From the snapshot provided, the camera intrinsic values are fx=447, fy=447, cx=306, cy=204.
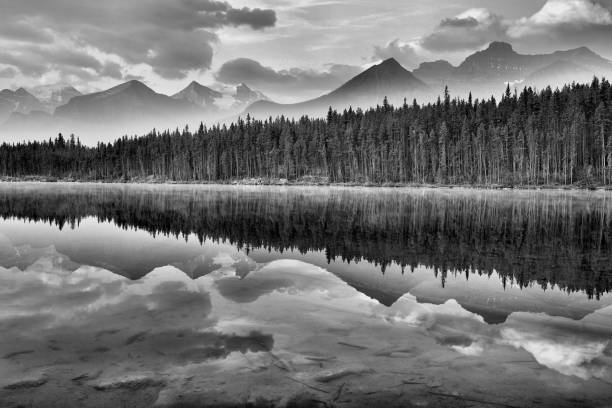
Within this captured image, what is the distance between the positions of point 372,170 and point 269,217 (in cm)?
11224

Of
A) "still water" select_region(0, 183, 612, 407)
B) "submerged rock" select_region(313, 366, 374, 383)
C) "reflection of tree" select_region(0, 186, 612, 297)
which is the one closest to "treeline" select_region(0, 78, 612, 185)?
"reflection of tree" select_region(0, 186, 612, 297)

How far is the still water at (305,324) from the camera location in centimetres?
675

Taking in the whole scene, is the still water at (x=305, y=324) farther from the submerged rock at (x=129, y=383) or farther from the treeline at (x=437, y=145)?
the treeline at (x=437, y=145)

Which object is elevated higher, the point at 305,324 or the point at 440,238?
the point at 440,238

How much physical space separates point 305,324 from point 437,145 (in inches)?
5247

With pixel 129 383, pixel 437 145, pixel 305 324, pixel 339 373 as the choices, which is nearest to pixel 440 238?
pixel 305 324

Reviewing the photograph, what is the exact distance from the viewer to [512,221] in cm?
3222

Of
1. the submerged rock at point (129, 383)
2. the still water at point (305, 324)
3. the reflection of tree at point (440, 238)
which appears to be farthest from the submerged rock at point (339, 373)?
the reflection of tree at point (440, 238)

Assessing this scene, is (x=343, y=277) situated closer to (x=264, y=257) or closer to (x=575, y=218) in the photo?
(x=264, y=257)

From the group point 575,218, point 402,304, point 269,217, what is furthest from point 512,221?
point 402,304

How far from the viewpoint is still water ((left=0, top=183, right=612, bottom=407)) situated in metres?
6.75

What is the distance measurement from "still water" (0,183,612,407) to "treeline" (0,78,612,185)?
10198cm

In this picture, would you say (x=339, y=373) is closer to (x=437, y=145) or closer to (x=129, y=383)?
(x=129, y=383)

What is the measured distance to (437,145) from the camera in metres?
135
